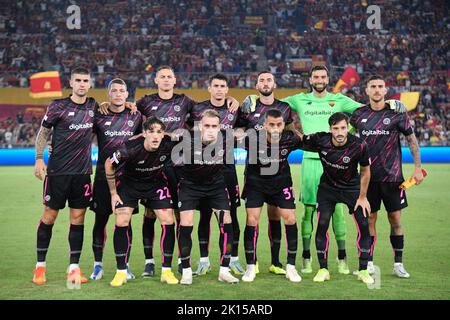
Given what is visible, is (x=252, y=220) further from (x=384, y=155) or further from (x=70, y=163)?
(x=70, y=163)

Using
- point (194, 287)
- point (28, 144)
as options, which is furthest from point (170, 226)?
point (28, 144)

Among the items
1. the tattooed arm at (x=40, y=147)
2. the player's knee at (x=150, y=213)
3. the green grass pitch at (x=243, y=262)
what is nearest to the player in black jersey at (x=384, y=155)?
the green grass pitch at (x=243, y=262)

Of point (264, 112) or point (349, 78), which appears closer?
point (264, 112)

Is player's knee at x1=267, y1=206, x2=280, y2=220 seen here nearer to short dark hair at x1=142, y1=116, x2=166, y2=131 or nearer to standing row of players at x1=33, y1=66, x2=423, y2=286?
standing row of players at x1=33, y1=66, x2=423, y2=286

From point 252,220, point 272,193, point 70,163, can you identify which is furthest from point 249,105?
point 70,163

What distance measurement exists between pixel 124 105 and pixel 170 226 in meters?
1.39

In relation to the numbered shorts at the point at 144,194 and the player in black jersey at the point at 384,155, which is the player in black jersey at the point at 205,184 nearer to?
the numbered shorts at the point at 144,194

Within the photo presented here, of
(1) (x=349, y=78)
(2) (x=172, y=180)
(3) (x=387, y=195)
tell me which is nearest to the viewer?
(3) (x=387, y=195)

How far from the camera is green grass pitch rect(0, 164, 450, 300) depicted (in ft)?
21.0

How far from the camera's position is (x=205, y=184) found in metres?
7.18

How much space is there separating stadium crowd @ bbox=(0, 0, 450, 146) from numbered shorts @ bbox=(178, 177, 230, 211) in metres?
22.2

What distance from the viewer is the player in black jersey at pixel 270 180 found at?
7.20m

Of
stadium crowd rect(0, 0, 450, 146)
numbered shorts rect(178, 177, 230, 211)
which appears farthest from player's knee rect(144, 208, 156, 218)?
stadium crowd rect(0, 0, 450, 146)

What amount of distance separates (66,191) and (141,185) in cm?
78
